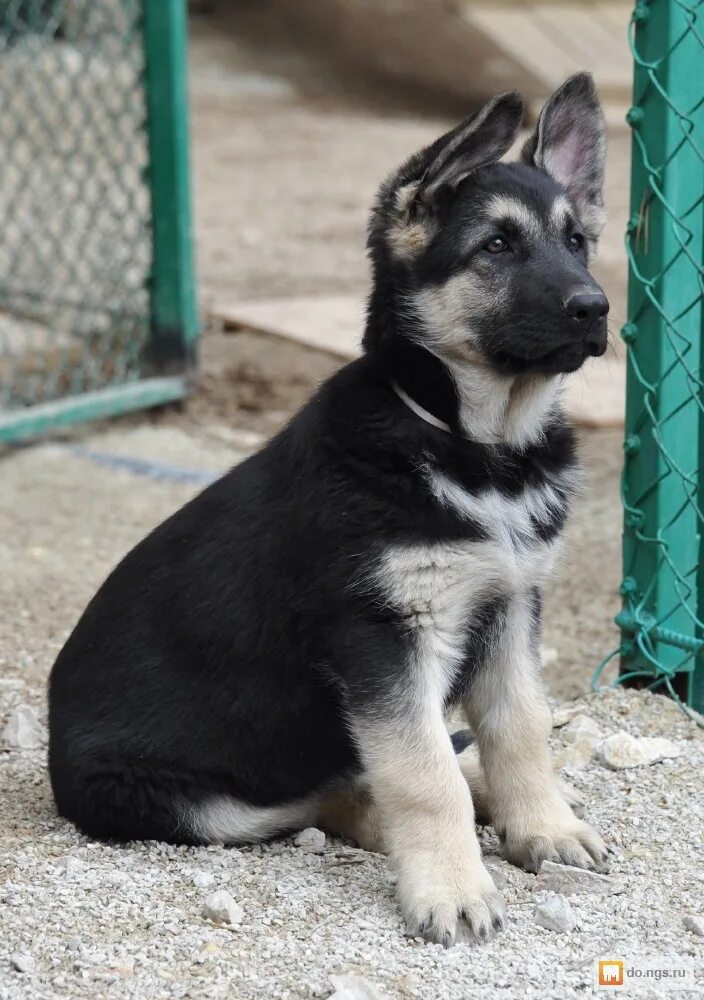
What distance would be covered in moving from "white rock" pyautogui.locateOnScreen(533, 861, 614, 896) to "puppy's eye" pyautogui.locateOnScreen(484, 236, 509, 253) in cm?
152

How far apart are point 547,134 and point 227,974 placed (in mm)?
2236

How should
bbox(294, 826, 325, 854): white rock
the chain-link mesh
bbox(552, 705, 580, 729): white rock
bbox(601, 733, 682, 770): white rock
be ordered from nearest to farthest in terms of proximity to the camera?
bbox(294, 826, 325, 854): white rock
bbox(601, 733, 682, 770): white rock
bbox(552, 705, 580, 729): white rock
the chain-link mesh

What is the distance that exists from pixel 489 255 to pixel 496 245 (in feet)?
0.10

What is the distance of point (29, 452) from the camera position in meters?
7.50

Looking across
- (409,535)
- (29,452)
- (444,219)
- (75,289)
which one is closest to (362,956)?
(409,535)

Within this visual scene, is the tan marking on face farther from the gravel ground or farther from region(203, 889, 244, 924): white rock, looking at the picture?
region(203, 889, 244, 924): white rock

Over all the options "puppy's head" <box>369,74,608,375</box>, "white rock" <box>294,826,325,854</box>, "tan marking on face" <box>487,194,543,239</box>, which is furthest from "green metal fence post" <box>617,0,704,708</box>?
"white rock" <box>294,826,325,854</box>

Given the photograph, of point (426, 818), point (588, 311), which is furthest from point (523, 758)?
point (588, 311)

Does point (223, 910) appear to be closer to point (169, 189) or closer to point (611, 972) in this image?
point (611, 972)

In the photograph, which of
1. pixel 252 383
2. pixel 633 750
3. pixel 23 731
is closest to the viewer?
pixel 633 750

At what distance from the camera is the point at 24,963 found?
3.03 metres

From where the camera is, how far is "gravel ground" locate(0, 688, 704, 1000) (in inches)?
118

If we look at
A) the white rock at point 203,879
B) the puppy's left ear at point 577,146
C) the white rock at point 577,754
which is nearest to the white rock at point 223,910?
the white rock at point 203,879

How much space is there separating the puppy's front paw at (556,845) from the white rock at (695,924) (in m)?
0.31
